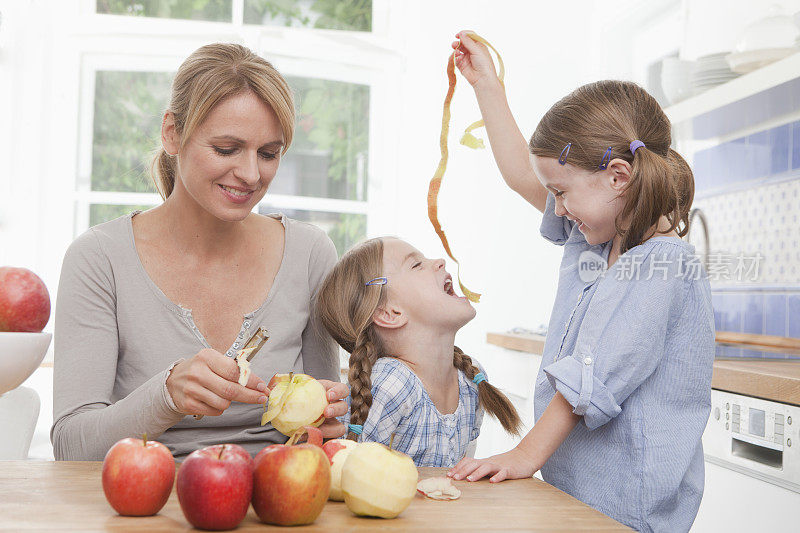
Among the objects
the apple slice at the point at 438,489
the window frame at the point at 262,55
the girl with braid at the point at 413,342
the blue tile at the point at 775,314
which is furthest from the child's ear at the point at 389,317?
the window frame at the point at 262,55

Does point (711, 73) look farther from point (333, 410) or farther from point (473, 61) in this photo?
point (333, 410)

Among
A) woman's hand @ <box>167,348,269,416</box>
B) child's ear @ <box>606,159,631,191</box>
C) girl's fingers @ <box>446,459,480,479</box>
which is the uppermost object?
child's ear @ <box>606,159,631,191</box>

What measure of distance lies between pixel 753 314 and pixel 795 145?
60 centimetres

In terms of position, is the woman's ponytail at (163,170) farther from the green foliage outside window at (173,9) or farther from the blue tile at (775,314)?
the green foliage outside window at (173,9)

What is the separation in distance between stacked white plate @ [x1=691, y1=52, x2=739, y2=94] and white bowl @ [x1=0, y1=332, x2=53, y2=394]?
7.82 feet

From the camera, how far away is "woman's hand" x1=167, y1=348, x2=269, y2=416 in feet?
3.35

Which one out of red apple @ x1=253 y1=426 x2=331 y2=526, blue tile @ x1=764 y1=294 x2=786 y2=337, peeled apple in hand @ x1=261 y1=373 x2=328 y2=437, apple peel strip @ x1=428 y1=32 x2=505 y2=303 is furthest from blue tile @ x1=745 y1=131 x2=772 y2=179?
red apple @ x1=253 y1=426 x2=331 y2=526

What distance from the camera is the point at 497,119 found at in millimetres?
1683

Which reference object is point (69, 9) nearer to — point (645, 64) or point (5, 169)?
point (5, 169)

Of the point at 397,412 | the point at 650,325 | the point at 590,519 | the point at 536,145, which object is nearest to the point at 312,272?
the point at 397,412

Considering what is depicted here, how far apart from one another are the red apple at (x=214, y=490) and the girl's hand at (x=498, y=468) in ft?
1.21

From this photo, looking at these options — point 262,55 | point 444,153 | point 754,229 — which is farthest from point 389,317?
point 262,55

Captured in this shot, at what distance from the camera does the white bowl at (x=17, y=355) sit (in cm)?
94

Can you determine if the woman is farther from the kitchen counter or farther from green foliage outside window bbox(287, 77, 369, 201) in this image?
green foliage outside window bbox(287, 77, 369, 201)
